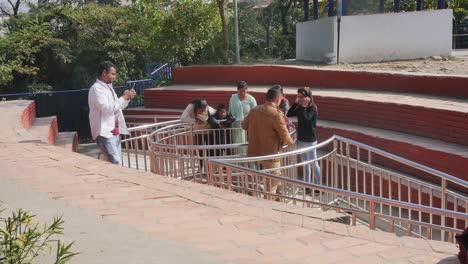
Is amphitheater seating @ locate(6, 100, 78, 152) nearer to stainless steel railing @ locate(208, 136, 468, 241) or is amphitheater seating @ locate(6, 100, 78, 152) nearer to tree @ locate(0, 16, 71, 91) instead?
stainless steel railing @ locate(208, 136, 468, 241)

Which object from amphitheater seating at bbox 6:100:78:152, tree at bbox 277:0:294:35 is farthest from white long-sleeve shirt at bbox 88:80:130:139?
tree at bbox 277:0:294:35

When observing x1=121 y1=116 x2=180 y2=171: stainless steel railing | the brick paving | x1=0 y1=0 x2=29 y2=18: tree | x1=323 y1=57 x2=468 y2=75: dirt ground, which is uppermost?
x1=0 y1=0 x2=29 y2=18: tree

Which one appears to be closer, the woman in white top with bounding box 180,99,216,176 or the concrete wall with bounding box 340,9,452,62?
the woman in white top with bounding box 180,99,216,176

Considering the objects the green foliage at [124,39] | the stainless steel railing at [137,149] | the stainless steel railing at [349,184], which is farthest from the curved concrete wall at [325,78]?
the stainless steel railing at [137,149]

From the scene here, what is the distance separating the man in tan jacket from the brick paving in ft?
5.14

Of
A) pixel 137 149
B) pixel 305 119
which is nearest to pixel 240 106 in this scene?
pixel 305 119

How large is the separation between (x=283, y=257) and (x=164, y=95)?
1216 centimetres

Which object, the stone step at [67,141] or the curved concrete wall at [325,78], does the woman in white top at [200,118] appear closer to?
the stone step at [67,141]

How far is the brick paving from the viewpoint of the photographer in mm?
3596

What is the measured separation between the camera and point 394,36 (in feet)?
49.5

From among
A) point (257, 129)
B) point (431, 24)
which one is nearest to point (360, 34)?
point (431, 24)

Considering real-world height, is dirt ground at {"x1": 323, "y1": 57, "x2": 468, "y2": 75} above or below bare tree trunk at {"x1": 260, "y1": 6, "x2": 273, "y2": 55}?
below

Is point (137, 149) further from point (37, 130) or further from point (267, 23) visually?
point (267, 23)

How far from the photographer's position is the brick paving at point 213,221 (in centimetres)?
360
